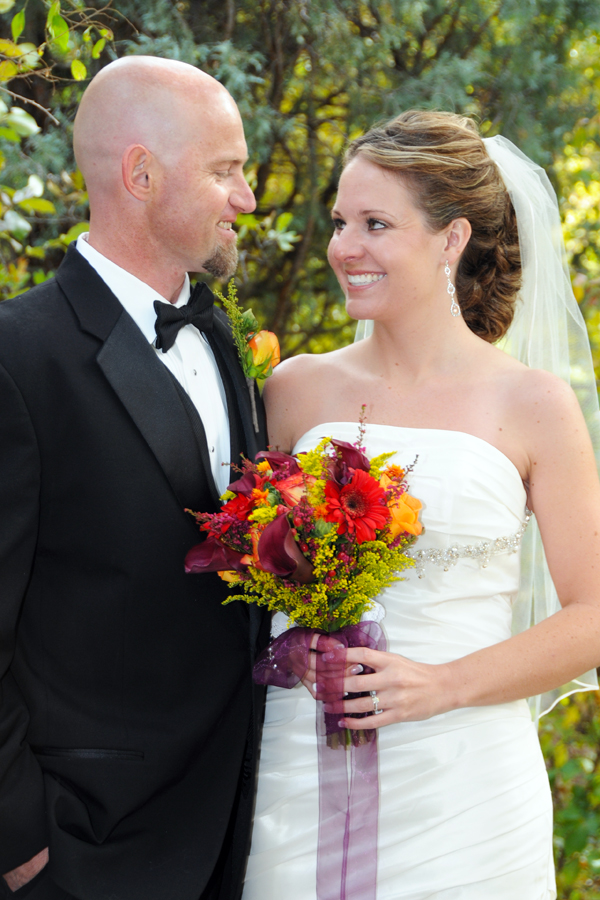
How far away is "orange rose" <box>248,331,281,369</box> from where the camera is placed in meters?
2.44

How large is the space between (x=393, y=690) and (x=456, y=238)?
147 centimetres

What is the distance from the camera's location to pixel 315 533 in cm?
183

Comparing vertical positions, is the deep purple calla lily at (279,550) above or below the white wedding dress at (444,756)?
above

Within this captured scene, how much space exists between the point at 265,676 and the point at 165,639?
0.91 feet

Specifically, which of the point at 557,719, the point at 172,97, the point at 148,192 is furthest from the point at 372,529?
the point at 557,719

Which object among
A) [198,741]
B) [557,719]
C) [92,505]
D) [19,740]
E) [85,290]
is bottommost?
[557,719]

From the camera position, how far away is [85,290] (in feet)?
7.17

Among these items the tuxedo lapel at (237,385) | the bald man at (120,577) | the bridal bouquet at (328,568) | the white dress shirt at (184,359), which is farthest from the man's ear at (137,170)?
the bridal bouquet at (328,568)

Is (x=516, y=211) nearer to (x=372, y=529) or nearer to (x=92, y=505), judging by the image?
(x=372, y=529)

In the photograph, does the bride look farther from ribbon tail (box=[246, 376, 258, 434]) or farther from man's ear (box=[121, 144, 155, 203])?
man's ear (box=[121, 144, 155, 203])

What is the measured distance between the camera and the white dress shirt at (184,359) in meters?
2.28

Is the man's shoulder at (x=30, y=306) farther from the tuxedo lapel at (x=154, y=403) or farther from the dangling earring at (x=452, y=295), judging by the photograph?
the dangling earring at (x=452, y=295)

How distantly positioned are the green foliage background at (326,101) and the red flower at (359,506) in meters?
2.11

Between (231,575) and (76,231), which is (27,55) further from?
(231,575)
